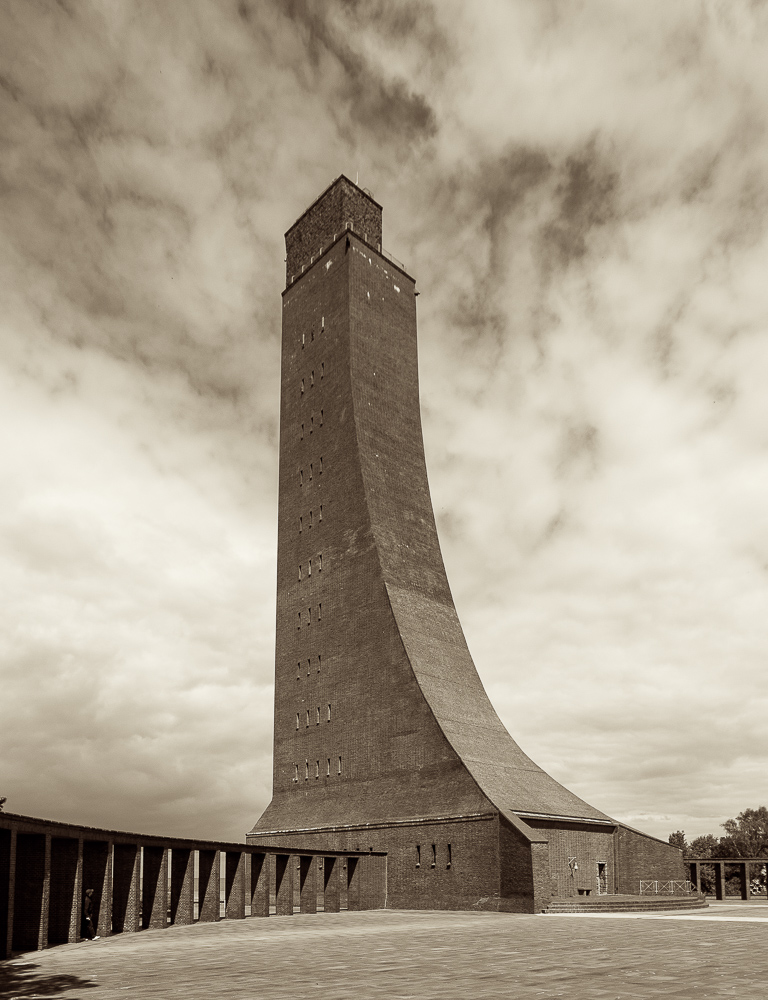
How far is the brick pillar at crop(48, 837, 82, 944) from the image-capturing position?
1479 cm

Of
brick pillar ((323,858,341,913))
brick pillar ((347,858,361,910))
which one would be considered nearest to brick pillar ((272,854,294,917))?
brick pillar ((323,858,341,913))

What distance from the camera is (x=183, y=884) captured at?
1875cm

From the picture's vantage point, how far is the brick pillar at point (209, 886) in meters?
19.6

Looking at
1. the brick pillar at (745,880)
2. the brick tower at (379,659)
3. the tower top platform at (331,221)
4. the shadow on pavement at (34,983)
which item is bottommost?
the brick pillar at (745,880)

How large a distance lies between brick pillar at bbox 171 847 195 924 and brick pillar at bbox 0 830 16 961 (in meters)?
6.13

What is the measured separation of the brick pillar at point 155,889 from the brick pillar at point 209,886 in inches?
54.6

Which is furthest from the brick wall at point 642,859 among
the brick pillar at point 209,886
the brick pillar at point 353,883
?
the brick pillar at point 209,886

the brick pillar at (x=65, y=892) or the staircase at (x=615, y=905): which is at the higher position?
the brick pillar at (x=65, y=892)

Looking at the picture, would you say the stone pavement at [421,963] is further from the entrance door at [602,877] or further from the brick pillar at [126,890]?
the entrance door at [602,877]

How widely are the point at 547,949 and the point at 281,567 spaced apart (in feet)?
70.2

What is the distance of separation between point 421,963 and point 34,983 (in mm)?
4191

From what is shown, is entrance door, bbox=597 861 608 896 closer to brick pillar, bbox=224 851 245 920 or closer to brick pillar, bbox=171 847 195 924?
brick pillar, bbox=224 851 245 920

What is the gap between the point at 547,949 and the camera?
11.5 meters

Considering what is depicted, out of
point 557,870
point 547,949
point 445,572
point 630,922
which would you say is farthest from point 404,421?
point 547,949
